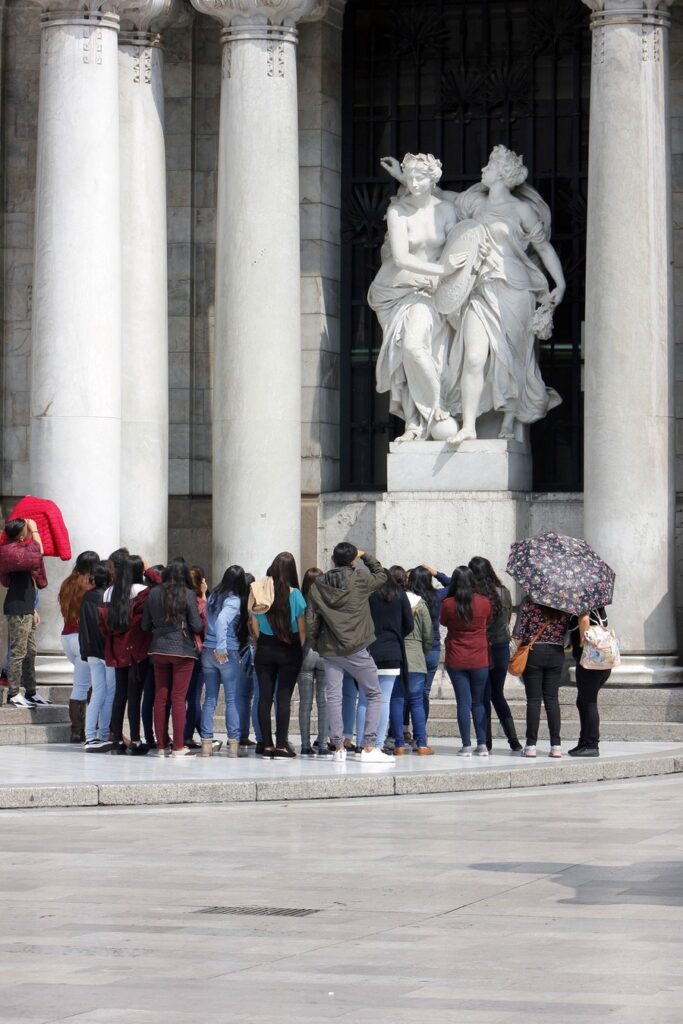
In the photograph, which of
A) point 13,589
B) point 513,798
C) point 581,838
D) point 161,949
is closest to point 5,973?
point 161,949

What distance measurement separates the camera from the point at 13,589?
21.7 m

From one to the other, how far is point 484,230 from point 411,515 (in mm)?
3383

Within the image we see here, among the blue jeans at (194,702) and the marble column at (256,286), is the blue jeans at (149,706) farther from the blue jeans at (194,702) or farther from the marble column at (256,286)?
the marble column at (256,286)

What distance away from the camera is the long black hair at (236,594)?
19.9 meters

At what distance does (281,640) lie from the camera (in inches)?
771

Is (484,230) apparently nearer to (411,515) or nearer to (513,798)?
(411,515)

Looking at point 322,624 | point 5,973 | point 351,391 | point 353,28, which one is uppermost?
point 353,28

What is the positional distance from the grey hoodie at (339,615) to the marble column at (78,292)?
497 centimetres

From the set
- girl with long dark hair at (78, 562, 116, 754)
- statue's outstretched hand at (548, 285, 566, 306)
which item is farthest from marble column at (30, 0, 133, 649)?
statue's outstretched hand at (548, 285, 566, 306)

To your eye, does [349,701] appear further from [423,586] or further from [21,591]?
[21,591]

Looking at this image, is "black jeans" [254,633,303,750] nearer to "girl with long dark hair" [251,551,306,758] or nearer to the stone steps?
"girl with long dark hair" [251,551,306,758]

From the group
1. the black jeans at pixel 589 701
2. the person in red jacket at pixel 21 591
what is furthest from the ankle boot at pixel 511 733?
the person in red jacket at pixel 21 591

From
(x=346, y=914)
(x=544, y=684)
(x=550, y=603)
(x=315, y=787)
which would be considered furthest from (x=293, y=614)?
(x=346, y=914)

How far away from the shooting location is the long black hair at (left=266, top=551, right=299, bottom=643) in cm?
1948
